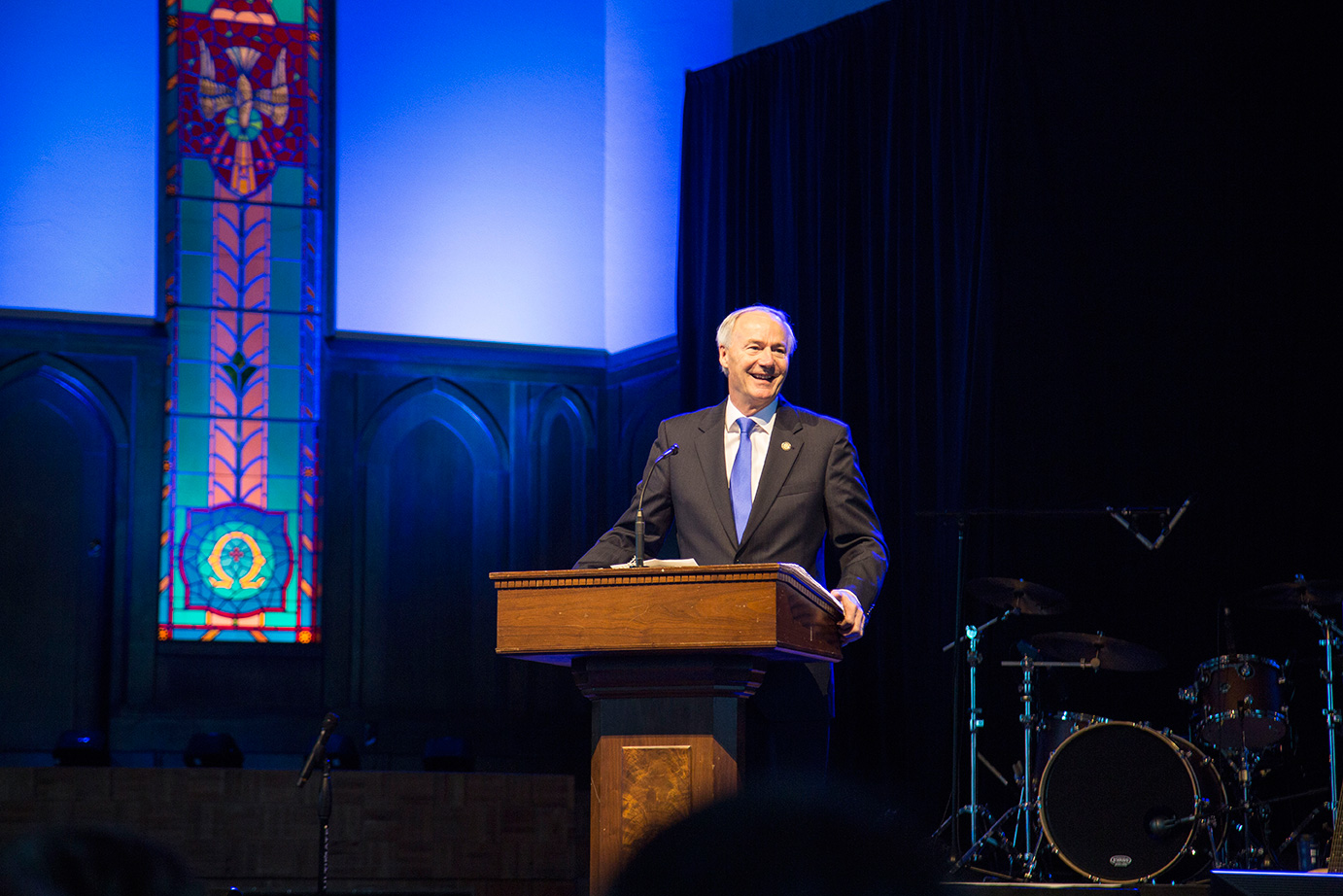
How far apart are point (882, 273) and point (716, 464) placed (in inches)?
104

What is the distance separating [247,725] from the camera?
5852mm

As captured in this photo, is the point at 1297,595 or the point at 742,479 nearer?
the point at 742,479

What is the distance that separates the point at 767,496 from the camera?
3.22 m

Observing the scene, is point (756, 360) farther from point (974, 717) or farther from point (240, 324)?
point (240, 324)

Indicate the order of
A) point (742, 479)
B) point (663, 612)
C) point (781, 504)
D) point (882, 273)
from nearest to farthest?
1. point (663, 612)
2. point (781, 504)
3. point (742, 479)
4. point (882, 273)

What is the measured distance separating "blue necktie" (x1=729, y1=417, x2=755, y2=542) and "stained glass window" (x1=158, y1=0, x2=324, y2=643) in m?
3.31

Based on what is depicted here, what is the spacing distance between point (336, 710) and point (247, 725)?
1.22 feet

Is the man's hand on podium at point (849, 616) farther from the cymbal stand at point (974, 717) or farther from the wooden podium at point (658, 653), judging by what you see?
the cymbal stand at point (974, 717)

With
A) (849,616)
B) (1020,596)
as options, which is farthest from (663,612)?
(1020,596)

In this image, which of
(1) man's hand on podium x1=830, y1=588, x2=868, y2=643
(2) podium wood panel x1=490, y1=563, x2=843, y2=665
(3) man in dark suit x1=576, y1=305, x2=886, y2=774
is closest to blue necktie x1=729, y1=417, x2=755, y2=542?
(3) man in dark suit x1=576, y1=305, x2=886, y2=774

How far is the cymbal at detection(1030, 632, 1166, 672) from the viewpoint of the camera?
4.87m

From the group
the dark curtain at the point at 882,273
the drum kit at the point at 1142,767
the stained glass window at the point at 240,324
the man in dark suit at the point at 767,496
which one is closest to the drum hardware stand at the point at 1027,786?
the drum kit at the point at 1142,767

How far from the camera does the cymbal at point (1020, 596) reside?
4914mm

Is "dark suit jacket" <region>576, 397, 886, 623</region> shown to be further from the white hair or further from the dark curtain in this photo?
the dark curtain
